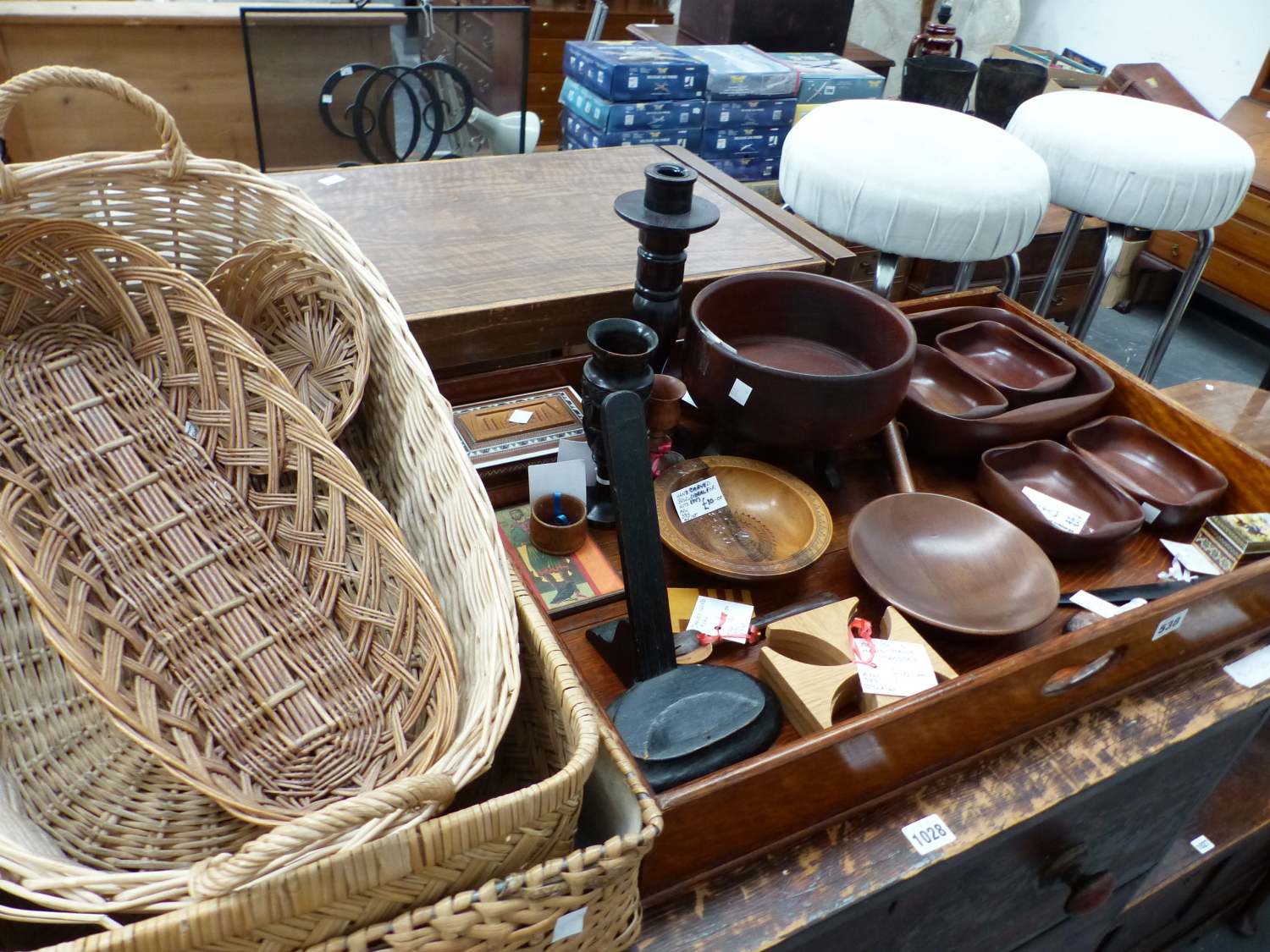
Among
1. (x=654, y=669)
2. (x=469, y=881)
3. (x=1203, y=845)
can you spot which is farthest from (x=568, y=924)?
(x=1203, y=845)

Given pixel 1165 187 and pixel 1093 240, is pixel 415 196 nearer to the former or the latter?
pixel 1165 187

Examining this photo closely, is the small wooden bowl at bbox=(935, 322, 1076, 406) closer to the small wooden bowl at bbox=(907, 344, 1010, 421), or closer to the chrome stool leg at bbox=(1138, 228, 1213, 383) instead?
the small wooden bowl at bbox=(907, 344, 1010, 421)

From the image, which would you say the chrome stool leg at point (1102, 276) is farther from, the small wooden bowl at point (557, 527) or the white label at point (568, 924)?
the white label at point (568, 924)

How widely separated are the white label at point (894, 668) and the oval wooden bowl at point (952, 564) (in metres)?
0.05

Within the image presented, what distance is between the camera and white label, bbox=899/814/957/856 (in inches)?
24.7

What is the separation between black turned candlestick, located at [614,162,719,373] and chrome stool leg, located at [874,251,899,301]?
14.5 inches

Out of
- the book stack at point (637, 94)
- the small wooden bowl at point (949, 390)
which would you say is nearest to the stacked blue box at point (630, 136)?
the book stack at point (637, 94)

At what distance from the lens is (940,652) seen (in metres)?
0.73

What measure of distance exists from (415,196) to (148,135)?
1676mm

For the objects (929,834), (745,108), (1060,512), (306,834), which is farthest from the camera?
(745,108)

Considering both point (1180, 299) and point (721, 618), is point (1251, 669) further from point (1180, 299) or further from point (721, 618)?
point (1180, 299)

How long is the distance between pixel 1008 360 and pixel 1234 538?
1.08ft

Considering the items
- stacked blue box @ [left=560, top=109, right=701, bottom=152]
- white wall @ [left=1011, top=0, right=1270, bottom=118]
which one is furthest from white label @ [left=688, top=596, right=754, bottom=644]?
white wall @ [left=1011, top=0, right=1270, bottom=118]

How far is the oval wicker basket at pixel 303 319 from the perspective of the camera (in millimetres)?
802
